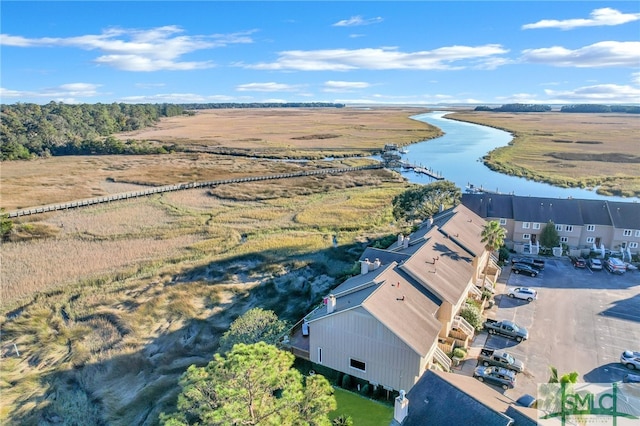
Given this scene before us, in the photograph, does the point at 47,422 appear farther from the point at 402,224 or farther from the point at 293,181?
the point at 293,181

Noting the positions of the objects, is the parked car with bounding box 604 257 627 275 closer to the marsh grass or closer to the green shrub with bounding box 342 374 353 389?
the marsh grass

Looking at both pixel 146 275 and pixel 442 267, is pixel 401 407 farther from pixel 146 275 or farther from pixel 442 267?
pixel 146 275

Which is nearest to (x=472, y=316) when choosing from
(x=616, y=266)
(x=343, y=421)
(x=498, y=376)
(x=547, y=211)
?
(x=498, y=376)

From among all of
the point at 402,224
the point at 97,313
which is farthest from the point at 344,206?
the point at 97,313

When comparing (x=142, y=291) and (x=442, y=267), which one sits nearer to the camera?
(x=442, y=267)

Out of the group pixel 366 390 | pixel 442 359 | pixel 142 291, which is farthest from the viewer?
pixel 142 291

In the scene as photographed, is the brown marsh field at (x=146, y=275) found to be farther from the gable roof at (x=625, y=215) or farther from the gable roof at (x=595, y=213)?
the gable roof at (x=625, y=215)
